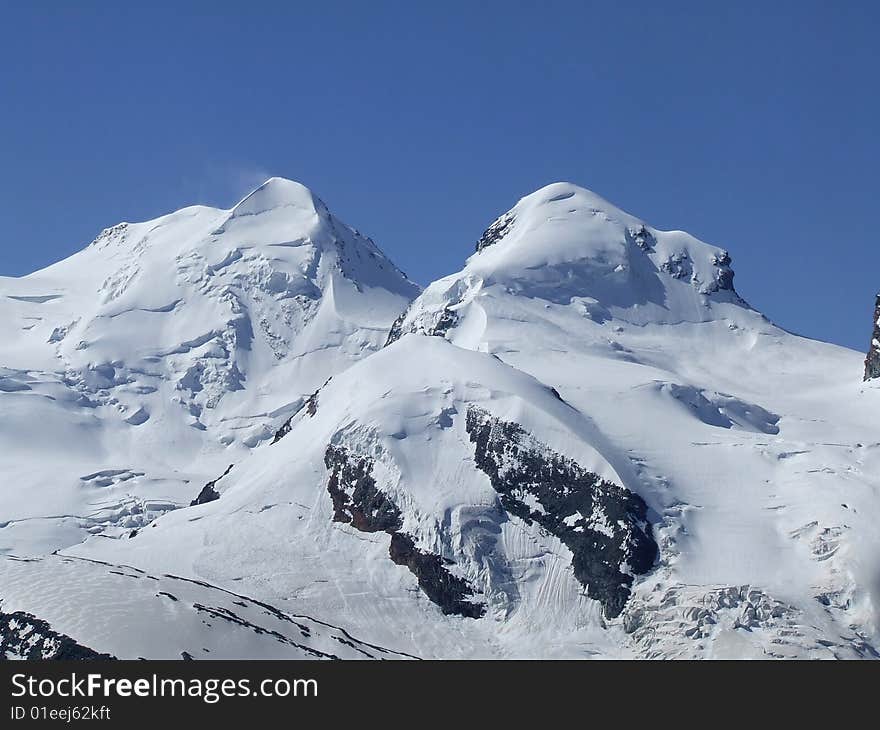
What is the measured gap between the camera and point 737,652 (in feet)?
640

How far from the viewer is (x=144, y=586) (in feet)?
643

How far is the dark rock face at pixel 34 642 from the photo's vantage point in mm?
173750

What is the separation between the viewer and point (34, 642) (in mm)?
178625

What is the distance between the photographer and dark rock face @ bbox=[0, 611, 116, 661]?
17375cm
